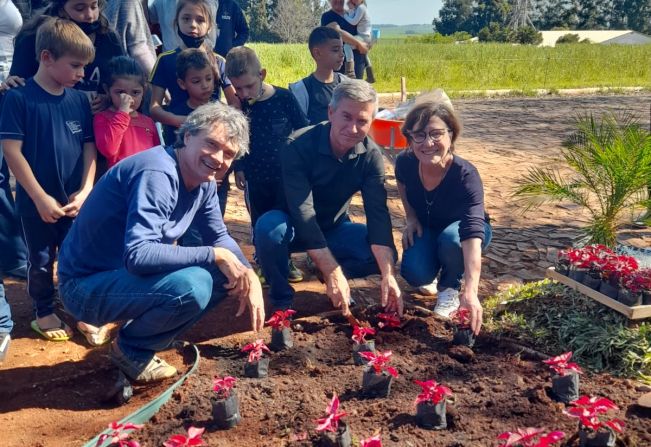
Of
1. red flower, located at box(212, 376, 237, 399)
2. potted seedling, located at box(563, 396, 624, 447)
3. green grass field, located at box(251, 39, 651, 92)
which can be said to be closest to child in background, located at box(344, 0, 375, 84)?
red flower, located at box(212, 376, 237, 399)

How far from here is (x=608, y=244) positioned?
438 cm

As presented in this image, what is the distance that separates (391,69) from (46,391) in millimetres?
19463

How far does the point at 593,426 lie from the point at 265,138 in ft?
9.28

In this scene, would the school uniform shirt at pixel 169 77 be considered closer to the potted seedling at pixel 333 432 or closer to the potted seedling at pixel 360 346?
the potted seedling at pixel 360 346

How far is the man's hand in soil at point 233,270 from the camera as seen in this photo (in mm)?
3006

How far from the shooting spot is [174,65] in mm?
4281

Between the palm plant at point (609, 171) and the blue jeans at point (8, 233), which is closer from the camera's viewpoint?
the blue jeans at point (8, 233)

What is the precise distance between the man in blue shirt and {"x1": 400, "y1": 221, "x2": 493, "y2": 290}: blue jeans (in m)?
1.23

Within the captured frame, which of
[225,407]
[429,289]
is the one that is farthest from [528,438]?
[429,289]

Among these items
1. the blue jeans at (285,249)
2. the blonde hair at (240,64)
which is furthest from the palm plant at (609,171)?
the blonde hair at (240,64)

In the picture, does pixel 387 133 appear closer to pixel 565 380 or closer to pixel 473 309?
pixel 473 309

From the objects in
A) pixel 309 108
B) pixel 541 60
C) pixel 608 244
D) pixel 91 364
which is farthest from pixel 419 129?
pixel 541 60

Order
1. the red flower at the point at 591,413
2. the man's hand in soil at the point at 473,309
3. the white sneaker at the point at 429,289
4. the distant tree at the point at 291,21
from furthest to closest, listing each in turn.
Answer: the distant tree at the point at 291,21
the white sneaker at the point at 429,289
the man's hand in soil at the point at 473,309
the red flower at the point at 591,413

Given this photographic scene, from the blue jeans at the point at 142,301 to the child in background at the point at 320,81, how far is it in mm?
2188
